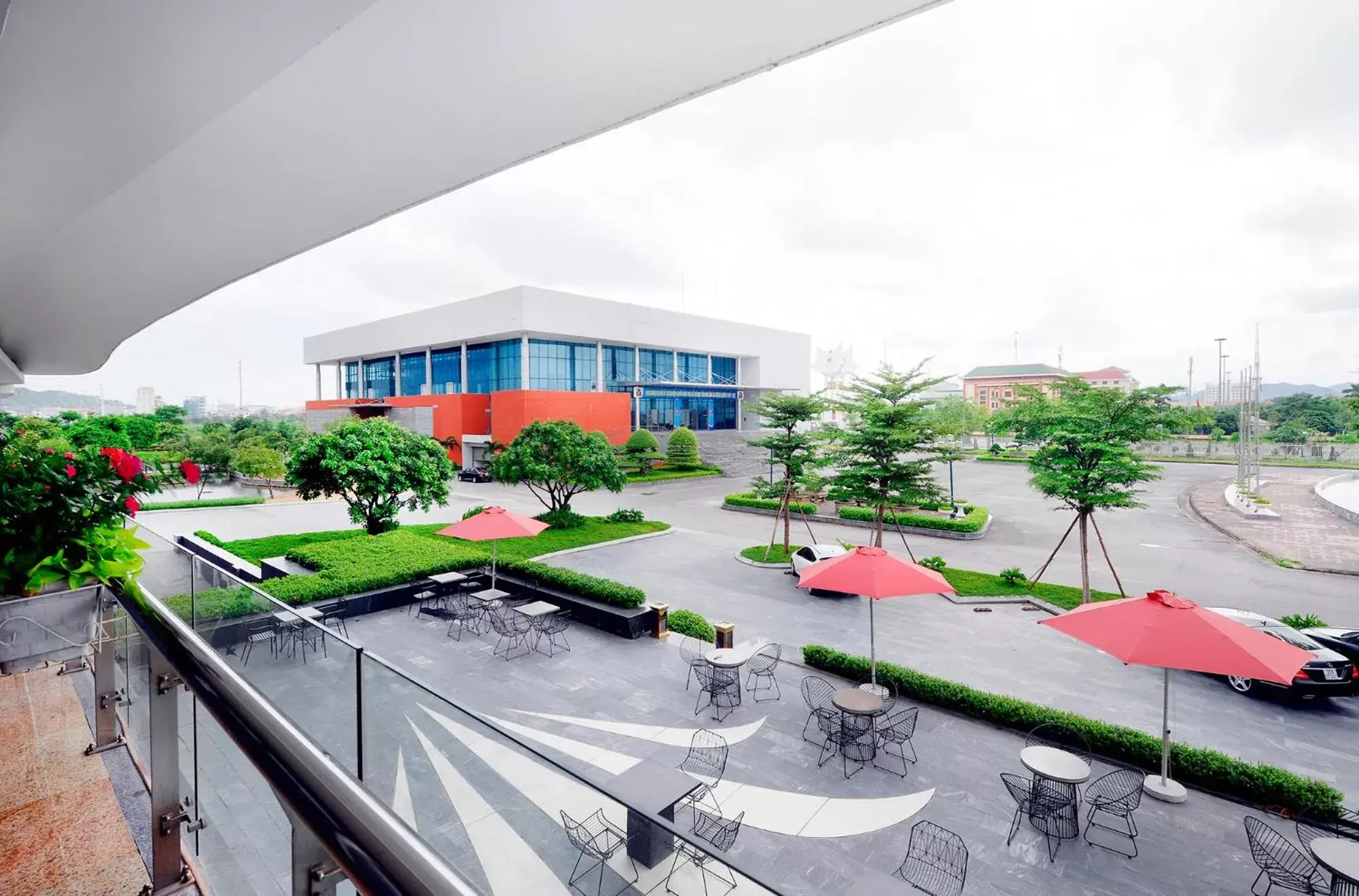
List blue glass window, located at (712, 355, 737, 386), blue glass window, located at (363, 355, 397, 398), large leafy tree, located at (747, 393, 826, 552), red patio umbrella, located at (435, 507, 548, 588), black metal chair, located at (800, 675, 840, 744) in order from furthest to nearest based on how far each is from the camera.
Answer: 1. blue glass window, located at (712, 355, 737, 386)
2. blue glass window, located at (363, 355, 397, 398)
3. large leafy tree, located at (747, 393, 826, 552)
4. red patio umbrella, located at (435, 507, 548, 588)
5. black metal chair, located at (800, 675, 840, 744)

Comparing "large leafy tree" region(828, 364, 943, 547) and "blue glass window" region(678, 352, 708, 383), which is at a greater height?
"blue glass window" region(678, 352, 708, 383)

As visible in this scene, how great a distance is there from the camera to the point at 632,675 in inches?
351

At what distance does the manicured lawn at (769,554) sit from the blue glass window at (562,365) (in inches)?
886

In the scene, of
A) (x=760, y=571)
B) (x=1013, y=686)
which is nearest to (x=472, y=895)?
(x=1013, y=686)

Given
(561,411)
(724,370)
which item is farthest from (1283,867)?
(724,370)

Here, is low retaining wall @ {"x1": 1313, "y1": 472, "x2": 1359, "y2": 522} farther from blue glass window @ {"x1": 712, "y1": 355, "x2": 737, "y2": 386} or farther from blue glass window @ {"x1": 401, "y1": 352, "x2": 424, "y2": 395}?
blue glass window @ {"x1": 401, "y1": 352, "x2": 424, "y2": 395}

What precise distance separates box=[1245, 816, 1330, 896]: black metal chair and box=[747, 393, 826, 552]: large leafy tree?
10809 millimetres

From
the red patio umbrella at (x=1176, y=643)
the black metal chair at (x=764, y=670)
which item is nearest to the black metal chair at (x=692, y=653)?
the black metal chair at (x=764, y=670)

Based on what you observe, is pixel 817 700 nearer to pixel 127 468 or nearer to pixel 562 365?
pixel 127 468

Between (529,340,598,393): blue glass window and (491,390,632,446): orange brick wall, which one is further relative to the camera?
(529,340,598,393): blue glass window

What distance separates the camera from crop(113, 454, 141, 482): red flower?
230 cm

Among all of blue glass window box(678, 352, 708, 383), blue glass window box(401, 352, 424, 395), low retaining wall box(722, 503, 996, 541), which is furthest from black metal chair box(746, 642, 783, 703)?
blue glass window box(401, 352, 424, 395)

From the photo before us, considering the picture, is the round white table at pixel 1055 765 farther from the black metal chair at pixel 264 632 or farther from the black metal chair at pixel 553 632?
the black metal chair at pixel 553 632

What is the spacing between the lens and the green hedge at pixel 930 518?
19.2 metres
